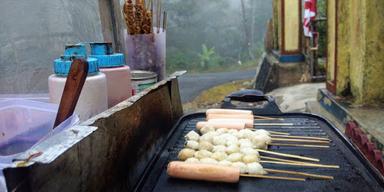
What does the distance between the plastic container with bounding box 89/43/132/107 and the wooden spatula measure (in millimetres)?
605

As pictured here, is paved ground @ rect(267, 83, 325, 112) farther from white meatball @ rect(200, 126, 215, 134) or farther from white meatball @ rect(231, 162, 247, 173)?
white meatball @ rect(231, 162, 247, 173)

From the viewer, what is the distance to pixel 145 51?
302cm

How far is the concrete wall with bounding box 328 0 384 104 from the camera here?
16.3 ft

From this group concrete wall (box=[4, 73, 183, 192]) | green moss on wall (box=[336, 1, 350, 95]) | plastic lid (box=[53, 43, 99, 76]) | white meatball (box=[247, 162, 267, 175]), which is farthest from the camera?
green moss on wall (box=[336, 1, 350, 95])

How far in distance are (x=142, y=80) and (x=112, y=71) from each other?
1.61ft

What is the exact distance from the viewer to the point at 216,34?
1266 inches

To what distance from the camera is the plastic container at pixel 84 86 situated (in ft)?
6.11

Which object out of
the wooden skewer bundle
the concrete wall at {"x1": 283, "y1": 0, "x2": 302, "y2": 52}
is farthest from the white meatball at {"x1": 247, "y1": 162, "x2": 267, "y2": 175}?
the concrete wall at {"x1": 283, "y1": 0, "x2": 302, "y2": 52}

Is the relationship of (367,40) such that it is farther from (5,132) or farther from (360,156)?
(5,132)

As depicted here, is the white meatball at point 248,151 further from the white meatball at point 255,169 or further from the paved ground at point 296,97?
the paved ground at point 296,97

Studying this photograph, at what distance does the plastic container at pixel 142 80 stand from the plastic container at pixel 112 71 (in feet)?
0.98

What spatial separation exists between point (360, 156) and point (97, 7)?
2.34 m

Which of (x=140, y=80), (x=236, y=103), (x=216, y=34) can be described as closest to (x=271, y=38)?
(x=236, y=103)

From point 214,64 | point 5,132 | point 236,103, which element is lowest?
point 214,64
